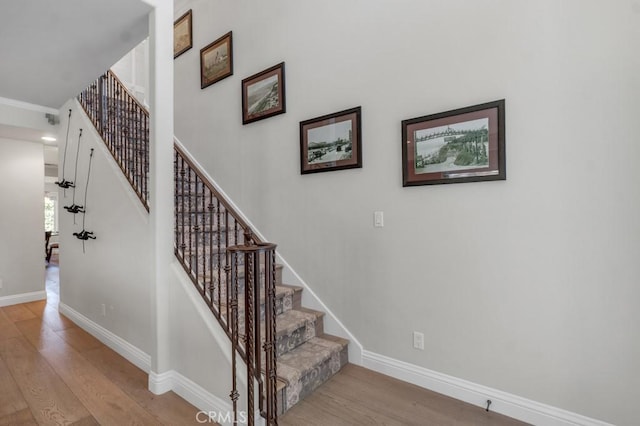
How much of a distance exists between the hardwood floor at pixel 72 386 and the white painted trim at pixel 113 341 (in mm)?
44

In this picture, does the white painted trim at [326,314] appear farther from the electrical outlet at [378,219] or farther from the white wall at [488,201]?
the electrical outlet at [378,219]

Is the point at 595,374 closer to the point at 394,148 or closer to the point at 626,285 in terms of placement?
the point at 626,285

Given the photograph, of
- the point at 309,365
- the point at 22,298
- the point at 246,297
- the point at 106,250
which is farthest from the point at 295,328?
the point at 22,298

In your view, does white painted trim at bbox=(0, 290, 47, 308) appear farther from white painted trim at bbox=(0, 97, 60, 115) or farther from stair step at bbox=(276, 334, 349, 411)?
stair step at bbox=(276, 334, 349, 411)

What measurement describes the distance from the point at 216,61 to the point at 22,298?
4290mm

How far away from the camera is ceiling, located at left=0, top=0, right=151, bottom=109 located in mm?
2154

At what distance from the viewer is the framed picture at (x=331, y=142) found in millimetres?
2607

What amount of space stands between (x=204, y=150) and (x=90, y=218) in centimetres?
142

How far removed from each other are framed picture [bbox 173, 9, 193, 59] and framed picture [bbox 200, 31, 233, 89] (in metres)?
0.43

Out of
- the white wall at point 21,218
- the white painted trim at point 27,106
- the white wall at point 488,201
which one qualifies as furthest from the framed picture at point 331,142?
the white wall at point 21,218

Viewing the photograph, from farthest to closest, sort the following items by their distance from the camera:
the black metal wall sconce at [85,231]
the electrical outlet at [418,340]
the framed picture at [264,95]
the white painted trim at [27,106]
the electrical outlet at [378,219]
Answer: the white painted trim at [27,106]
the black metal wall sconce at [85,231]
the framed picture at [264,95]
the electrical outlet at [378,219]
the electrical outlet at [418,340]

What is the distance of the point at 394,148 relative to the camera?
2.42 m

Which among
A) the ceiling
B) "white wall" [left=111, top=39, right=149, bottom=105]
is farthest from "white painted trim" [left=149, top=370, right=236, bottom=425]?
"white wall" [left=111, top=39, right=149, bottom=105]

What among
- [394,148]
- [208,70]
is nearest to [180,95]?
[208,70]
